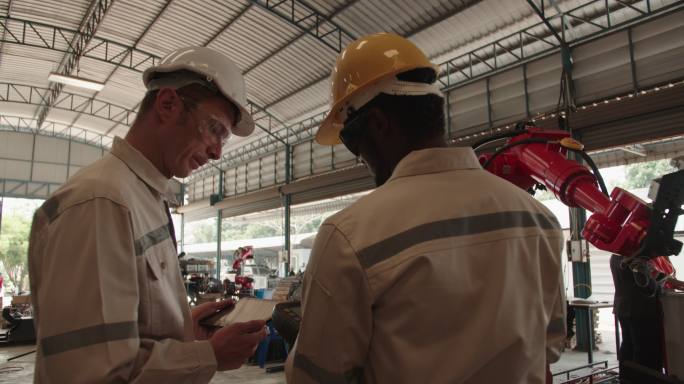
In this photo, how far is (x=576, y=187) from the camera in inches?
128

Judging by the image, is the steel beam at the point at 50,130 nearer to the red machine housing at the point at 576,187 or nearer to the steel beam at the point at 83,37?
the steel beam at the point at 83,37

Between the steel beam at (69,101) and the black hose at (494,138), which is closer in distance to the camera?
the black hose at (494,138)

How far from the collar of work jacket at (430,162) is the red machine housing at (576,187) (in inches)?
84.1

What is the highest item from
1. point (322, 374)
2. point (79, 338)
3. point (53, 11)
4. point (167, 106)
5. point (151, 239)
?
point (53, 11)

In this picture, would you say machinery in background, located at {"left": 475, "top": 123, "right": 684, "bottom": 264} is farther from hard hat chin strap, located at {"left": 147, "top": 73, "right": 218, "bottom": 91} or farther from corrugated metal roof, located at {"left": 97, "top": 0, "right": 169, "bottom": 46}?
corrugated metal roof, located at {"left": 97, "top": 0, "right": 169, "bottom": 46}

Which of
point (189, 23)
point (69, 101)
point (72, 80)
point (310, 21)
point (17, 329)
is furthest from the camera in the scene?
point (69, 101)

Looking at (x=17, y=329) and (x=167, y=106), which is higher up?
(x=167, y=106)

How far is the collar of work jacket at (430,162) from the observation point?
4.57ft

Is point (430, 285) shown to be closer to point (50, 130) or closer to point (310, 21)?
point (310, 21)

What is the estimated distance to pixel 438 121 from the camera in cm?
156

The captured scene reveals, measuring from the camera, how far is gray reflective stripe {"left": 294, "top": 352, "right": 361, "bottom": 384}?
1243 mm

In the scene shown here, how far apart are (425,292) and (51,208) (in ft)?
3.73

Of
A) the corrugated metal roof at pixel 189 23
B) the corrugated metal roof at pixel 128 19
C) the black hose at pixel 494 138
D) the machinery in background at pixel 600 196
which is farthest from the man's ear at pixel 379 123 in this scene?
the corrugated metal roof at pixel 128 19

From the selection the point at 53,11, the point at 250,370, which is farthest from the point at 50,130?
the point at 250,370
